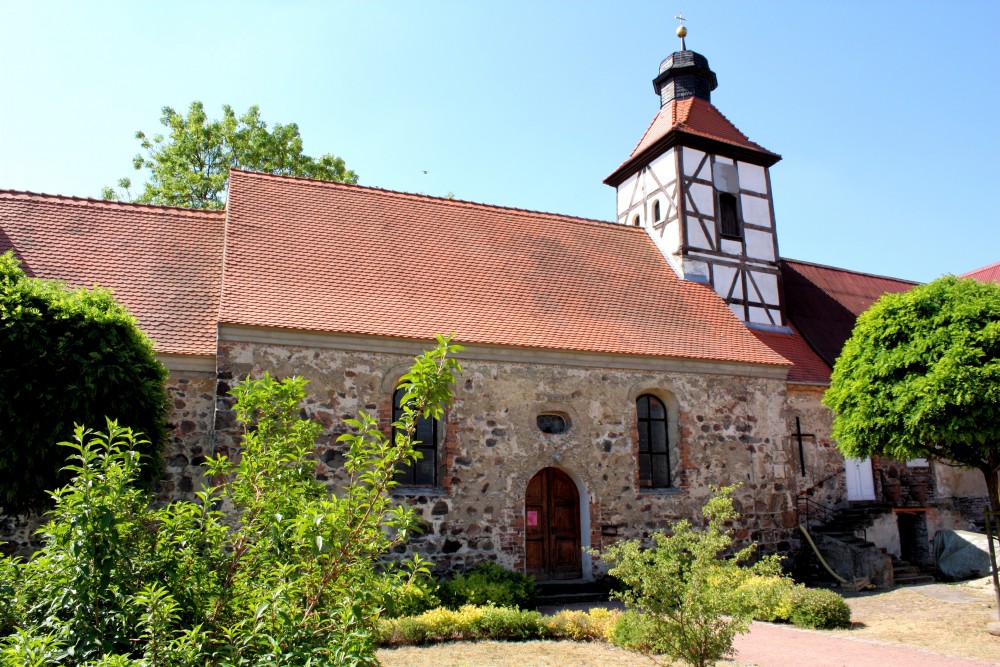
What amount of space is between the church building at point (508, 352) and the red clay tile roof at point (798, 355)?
102 mm

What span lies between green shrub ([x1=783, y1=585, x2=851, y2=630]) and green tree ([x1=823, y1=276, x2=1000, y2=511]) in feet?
7.90

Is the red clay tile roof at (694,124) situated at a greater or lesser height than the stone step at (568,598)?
greater

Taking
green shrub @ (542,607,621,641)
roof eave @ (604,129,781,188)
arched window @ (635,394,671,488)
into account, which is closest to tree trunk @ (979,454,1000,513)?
arched window @ (635,394,671,488)

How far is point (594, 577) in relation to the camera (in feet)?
42.1

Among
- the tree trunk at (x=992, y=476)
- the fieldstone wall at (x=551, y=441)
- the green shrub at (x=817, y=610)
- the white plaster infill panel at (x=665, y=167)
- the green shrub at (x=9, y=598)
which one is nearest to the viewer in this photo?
the green shrub at (x=9, y=598)

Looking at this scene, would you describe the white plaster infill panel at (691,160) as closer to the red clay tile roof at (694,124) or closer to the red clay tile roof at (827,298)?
the red clay tile roof at (694,124)

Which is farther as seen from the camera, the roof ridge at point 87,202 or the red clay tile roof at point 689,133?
the red clay tile roof at point 689,133

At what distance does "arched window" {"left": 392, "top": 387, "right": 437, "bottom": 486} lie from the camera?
39.9 ft

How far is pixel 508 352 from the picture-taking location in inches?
501

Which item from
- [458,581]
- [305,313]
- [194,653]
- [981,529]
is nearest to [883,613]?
[458,581]

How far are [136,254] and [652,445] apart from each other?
10100 millimetres

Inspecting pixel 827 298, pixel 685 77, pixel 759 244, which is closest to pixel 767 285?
pixel 759 244

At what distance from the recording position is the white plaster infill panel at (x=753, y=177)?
19.1 meters

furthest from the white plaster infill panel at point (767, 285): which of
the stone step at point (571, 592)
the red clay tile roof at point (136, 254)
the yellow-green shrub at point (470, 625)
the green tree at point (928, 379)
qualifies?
the red clay tile roof at point (136, 254)
